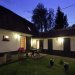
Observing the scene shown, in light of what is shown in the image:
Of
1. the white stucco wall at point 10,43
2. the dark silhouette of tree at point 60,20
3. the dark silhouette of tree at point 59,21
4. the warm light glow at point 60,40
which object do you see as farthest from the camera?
the dark silhouette of tree at point 60,20

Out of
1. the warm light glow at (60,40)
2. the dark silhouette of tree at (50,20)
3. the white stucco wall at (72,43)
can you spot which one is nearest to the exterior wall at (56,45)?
the warm light glow at (60,40)

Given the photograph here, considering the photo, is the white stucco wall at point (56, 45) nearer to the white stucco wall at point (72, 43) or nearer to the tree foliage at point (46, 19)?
the white stucco wall at point (72, 43)

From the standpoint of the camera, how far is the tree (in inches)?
1602

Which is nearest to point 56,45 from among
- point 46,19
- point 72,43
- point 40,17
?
point 72,43

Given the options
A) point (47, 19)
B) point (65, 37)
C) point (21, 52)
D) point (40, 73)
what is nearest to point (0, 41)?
point (21, 52)

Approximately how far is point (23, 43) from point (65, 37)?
5944 millimetres

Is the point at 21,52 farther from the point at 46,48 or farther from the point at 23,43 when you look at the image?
the point at 46,48

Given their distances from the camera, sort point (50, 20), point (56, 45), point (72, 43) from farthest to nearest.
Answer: point (50, 20) < point (56, 45) < point (72, 43)

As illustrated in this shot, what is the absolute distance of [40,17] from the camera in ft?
135

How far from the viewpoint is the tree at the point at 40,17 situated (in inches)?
1602

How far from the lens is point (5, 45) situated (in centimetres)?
1307

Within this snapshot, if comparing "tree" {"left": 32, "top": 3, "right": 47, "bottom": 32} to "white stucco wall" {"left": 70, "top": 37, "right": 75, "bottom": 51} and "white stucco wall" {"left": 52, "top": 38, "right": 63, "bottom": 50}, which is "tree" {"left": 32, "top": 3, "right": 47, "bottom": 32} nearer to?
"white stucco wall" {"left": 52, "top": 38, "right": 63, "bottom": 50}

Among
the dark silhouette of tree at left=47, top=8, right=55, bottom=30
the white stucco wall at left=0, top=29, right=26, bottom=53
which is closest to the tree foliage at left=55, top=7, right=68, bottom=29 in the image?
the dark silhouette of tree at left=47, top=8, right=55, bottom=30

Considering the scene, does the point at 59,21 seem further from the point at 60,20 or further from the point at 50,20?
the point at 50,20
